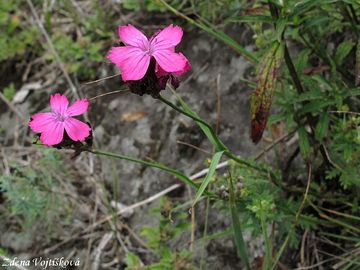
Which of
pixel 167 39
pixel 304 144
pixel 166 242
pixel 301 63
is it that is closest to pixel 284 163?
pixel 304 144

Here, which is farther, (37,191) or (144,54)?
(37,191)

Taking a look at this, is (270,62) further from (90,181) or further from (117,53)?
(90,181)

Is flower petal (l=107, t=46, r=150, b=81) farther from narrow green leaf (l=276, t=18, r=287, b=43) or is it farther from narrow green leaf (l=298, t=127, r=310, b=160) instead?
narrow green leaf (l=298, t=127, r=310, b=160)

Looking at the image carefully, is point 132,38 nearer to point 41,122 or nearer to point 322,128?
point 41,122

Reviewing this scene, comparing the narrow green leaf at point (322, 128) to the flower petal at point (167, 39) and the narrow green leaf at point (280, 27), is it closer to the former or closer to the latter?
the narrow green leaf at point (280, 27)

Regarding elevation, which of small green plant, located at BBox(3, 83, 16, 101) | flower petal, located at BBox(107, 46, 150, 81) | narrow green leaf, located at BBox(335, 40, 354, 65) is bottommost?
small green plant, located at BBox(3, 83, 16, 101)

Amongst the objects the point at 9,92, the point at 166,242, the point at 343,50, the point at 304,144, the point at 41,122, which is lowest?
the point at 166,242

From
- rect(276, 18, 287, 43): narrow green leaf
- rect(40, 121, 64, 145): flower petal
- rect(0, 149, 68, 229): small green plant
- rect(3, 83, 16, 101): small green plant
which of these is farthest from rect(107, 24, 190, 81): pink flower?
rect(3, 83, 16, 101): small green plant
